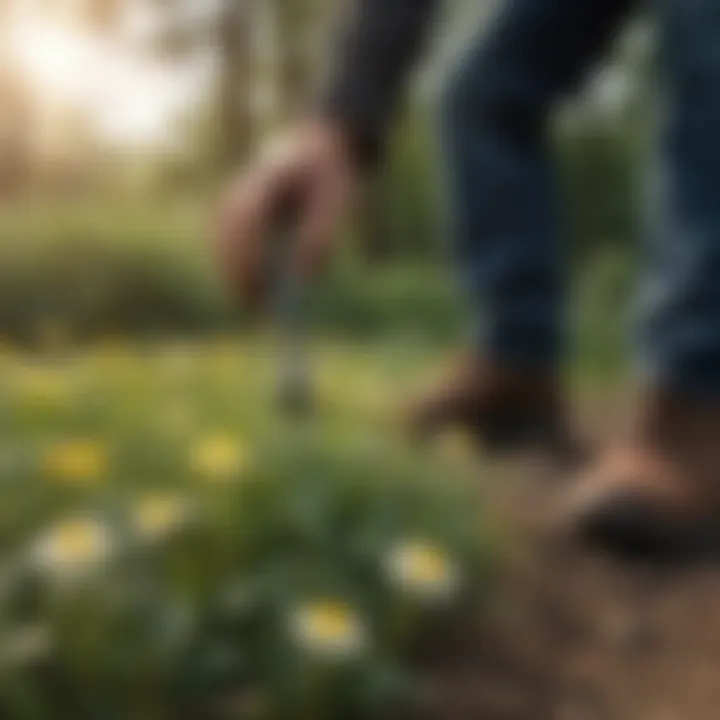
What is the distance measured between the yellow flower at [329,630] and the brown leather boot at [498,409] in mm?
420

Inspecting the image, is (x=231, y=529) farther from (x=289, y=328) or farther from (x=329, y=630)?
(x=289, y=328)

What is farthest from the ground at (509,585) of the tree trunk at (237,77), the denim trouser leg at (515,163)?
the tree trunk at (237,77)

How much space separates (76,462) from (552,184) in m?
0.44

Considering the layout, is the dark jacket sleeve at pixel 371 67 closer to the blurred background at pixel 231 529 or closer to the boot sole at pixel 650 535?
the blurred background at pixel 231 529

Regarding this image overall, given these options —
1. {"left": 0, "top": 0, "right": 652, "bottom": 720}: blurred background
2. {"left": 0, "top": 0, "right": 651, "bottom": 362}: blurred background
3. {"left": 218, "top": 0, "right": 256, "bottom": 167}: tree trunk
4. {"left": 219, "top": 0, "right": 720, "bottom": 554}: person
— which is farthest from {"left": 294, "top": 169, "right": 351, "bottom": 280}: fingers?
{"left": 218, "top": 0, "right": 256, "bottom": 167}: tree trunk

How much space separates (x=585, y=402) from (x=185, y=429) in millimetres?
538

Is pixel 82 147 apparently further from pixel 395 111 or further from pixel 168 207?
pixel 395 111

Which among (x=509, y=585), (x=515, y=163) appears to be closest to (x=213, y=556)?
(x=509, y=585)

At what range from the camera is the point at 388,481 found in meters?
0.87

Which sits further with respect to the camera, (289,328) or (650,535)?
(289,328)

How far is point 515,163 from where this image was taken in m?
1.06

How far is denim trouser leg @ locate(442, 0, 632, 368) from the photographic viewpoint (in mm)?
976

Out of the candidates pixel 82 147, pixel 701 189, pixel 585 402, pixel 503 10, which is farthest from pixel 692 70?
pixel 82 147

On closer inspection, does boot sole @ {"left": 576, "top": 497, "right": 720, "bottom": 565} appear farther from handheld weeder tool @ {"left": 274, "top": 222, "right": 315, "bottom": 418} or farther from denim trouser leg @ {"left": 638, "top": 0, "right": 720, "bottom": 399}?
handheld weeder tool @ {"left": 274, "top": 222, "right": 315, "bottom": 418}
